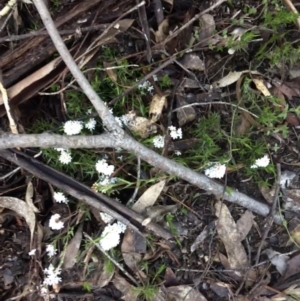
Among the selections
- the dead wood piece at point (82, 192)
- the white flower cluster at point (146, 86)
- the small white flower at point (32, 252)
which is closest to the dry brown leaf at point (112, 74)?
the white flower cluster at point (146, 86)

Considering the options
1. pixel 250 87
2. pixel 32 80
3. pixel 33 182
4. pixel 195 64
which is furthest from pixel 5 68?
pixel 250 87

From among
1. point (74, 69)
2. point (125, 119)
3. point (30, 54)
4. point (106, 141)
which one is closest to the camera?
point (74, 69)

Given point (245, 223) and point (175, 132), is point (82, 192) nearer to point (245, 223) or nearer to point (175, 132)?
point (175, 132)

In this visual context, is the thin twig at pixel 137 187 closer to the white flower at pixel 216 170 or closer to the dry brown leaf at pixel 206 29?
the white flower at pixel 216 170

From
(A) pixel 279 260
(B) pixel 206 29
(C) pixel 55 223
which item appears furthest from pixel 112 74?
(A) pixel 279 260

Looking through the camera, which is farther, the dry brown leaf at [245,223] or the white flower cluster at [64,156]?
the dry brown leaf at [245,223]

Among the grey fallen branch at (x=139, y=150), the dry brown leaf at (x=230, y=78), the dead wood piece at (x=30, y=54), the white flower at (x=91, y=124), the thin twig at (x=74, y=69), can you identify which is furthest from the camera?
the dry brown leaf at (x=230, y=78)

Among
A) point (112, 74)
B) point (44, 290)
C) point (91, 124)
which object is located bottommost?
point (44, 290)
